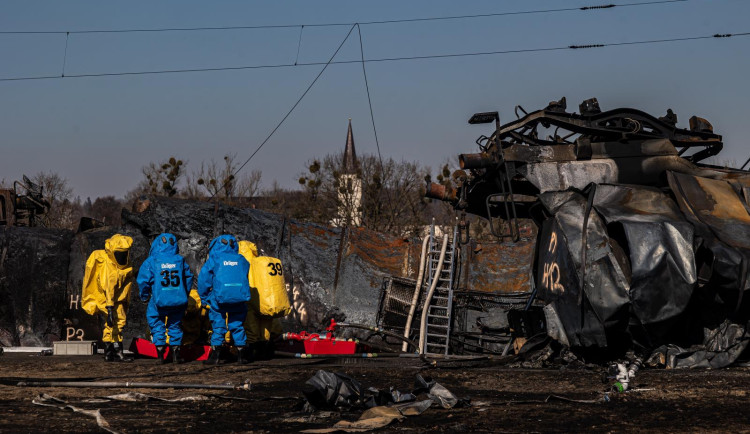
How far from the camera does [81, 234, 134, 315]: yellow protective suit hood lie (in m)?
13.8

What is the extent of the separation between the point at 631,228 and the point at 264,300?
5311 millimetres

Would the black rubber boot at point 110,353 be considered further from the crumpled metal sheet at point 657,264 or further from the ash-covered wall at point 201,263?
the crumpled metal sheet at point 657,264

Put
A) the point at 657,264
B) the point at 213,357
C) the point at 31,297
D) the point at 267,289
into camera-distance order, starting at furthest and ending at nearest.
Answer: the point at 31,297 < the point at 267,289 < the point at 213,357 < the point at 657,264

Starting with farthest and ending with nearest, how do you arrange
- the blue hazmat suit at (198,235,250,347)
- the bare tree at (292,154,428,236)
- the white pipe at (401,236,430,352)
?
the bare tree at (292,154,428,236)
the white pipe at (401,236,430,352)
the blue hazmat suit at (198,235,250,347)

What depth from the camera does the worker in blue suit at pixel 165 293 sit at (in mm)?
12938

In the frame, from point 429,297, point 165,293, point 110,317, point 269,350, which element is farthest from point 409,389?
point 429,297

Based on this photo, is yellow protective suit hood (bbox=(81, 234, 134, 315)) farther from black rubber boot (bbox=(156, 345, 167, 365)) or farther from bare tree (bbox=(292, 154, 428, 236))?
bare tree (bbox=(292, 154, 428, 236))

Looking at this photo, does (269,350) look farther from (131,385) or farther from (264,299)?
(131,385)

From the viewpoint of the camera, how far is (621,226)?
12281 mm

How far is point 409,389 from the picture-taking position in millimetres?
9500

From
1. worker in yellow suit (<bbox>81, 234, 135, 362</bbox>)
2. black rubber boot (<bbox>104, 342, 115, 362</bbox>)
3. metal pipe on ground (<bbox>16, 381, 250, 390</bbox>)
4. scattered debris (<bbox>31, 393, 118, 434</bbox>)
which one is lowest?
scattered debris (<bbox>31, 393, 118, 434</bbox>)

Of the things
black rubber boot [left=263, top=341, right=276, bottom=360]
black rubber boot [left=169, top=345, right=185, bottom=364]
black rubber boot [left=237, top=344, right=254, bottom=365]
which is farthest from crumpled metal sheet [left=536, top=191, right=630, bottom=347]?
black rubber boot [left=169, top=345, right=185, bottom=364]

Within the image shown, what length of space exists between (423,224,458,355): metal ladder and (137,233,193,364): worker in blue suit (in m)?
4.64

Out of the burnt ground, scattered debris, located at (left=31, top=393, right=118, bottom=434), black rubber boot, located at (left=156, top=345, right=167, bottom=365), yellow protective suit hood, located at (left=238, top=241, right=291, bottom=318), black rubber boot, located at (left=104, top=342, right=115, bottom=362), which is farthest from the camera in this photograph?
black rubber boot, located at (left=104, top=342, right=115, bottom=362)
